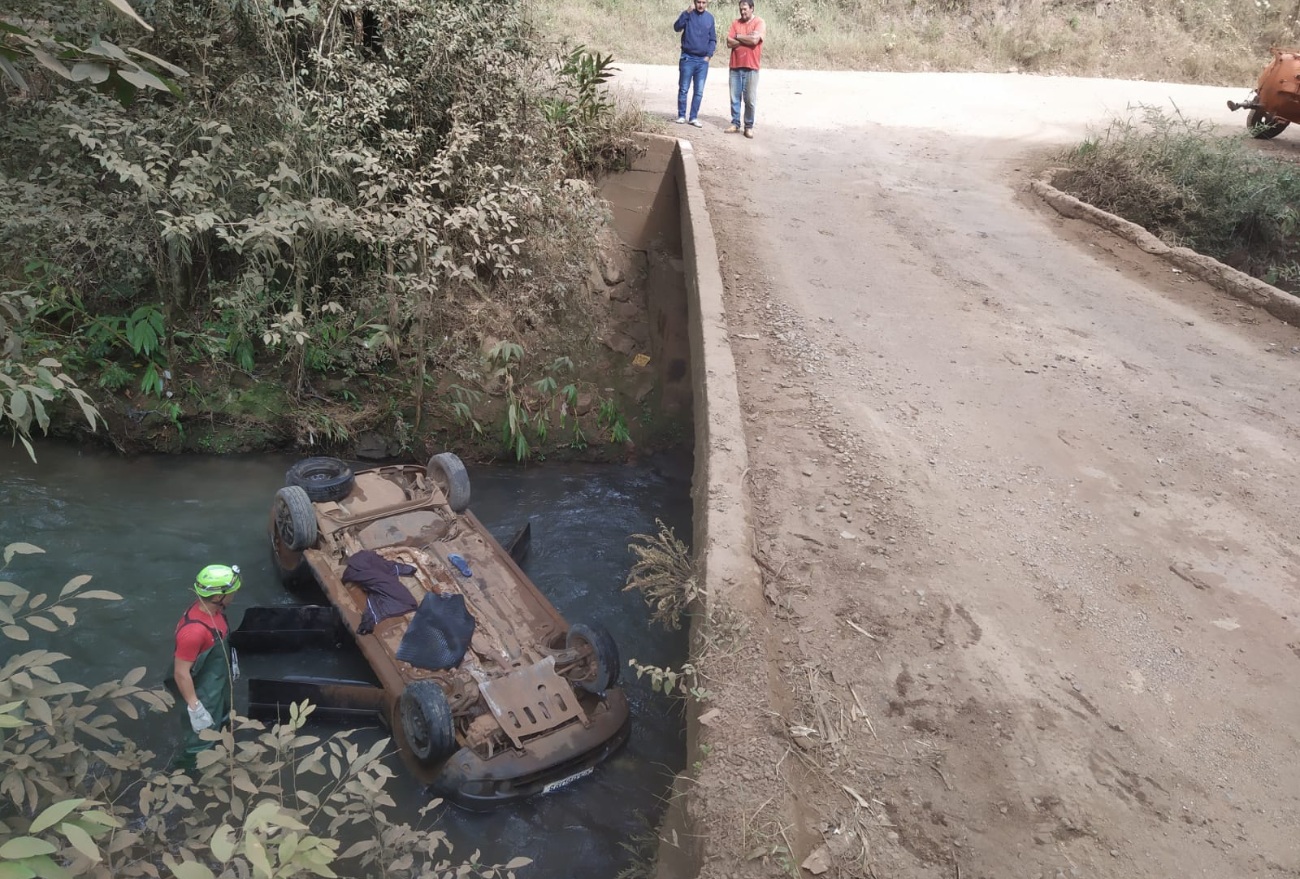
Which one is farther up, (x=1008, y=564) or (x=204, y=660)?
(x=1008, y=564)

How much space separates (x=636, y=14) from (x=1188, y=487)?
1953 cm

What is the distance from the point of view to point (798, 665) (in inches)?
175

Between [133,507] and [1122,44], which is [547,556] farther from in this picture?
[1122,44]

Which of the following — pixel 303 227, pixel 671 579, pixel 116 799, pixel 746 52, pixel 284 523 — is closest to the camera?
pixel 116 799

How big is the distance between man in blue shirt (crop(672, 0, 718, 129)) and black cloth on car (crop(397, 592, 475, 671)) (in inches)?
403

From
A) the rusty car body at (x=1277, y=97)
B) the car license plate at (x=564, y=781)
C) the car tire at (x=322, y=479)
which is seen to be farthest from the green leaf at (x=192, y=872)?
the rusty car body at (x=1277, y=97)

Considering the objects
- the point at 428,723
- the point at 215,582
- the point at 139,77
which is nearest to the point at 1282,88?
the point at 428,723

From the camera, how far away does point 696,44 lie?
1306 cm

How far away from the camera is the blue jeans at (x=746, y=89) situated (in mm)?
13125

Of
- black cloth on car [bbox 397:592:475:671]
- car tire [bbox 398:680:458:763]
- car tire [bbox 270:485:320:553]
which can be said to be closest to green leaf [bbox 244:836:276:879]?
car tire [bbox 398:680:458:763]

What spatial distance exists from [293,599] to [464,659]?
240 cm

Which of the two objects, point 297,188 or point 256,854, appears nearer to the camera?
point 256,854

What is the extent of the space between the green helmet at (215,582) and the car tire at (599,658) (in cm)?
229

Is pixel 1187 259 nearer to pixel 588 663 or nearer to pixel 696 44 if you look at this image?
pixel 696 44
